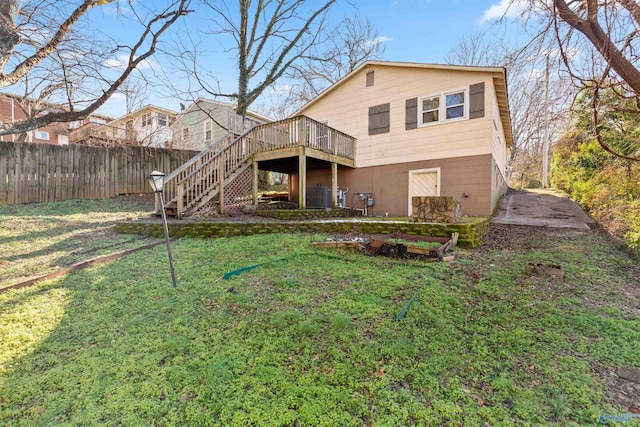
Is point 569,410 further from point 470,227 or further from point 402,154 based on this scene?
point 402,154

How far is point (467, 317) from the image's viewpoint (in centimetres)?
290

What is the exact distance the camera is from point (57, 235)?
6.66m

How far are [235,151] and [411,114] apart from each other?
21.1ft

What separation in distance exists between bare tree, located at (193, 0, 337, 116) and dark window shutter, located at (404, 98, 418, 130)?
720cm

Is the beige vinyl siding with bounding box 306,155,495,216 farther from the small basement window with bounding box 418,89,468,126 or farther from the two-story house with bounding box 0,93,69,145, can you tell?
the two-story house with bounding box 0,93,69,145

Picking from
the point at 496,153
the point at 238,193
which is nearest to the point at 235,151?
the point at 238,193

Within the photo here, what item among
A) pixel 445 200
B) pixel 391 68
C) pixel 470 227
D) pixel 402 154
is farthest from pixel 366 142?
pixel 470 227

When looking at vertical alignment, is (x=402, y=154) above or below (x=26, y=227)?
above

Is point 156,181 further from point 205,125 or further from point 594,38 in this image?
point 205,125

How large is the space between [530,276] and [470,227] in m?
1.73

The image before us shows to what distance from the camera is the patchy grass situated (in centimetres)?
476

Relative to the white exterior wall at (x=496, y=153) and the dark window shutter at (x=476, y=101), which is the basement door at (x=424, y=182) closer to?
the white exterior wall at (x=496, y=153)

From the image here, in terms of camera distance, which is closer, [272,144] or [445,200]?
[445,200]

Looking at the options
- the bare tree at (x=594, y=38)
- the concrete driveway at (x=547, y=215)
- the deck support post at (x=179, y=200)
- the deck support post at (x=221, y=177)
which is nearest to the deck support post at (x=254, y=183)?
the deck support post at (x=221, y=177)
